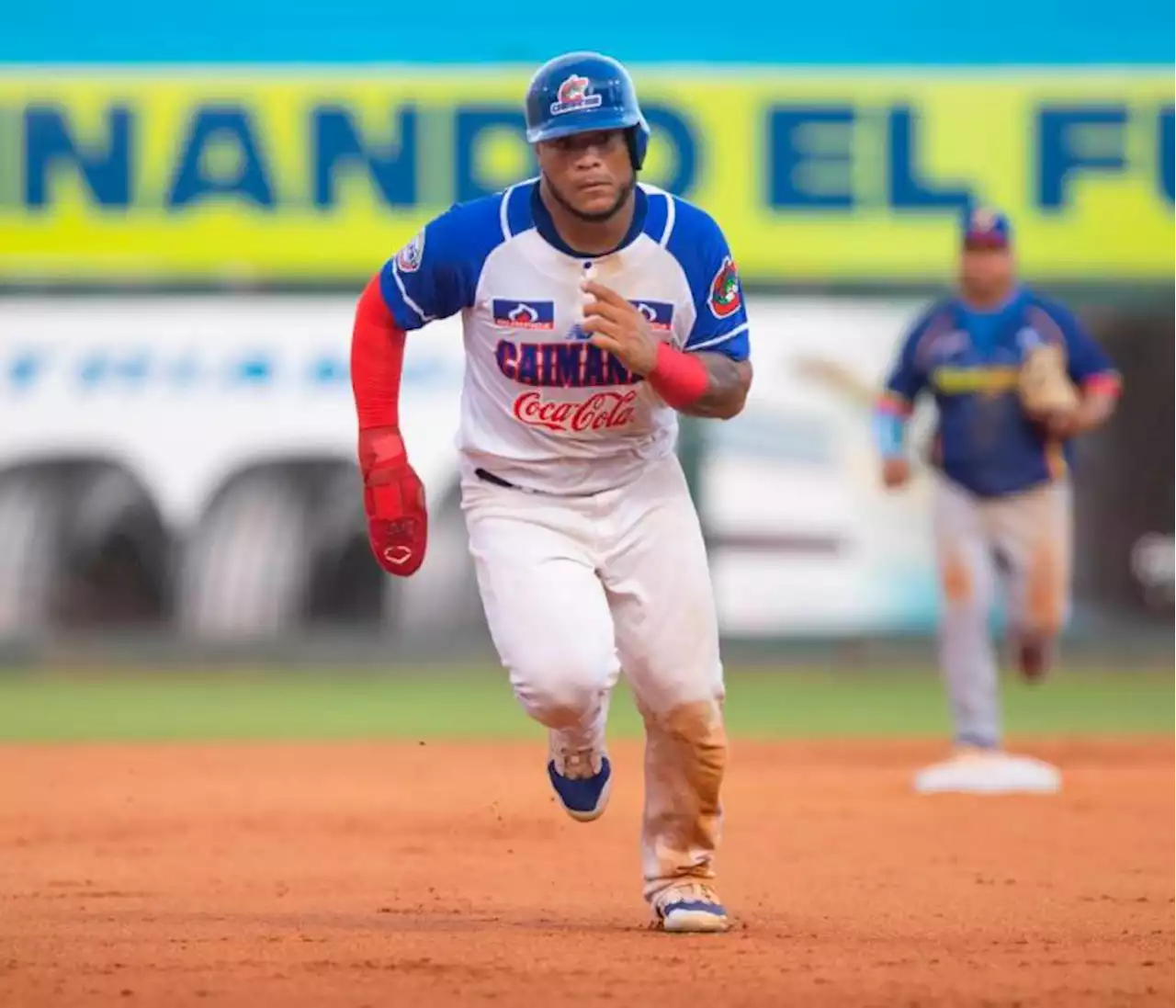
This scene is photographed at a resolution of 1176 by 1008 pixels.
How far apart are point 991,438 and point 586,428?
4.56 metres

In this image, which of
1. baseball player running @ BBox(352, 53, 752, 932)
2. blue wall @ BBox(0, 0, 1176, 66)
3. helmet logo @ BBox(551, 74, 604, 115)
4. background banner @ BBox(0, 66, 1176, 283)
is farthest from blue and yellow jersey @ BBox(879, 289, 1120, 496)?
blue wall @ BBox(0, 0, 1176, 66)

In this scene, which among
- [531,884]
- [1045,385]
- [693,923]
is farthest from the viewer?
[1045,385]

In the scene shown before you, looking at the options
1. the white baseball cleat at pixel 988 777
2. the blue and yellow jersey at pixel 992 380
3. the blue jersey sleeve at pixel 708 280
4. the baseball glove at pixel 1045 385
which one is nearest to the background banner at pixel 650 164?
the blue and yellow jersey at pixel 992 380

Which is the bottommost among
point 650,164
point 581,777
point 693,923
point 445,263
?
point 693,923

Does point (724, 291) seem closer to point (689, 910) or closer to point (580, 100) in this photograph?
point (580, 100)

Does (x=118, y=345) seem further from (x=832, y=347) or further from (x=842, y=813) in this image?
(x=842, y=813)

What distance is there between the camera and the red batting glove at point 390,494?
6273mm

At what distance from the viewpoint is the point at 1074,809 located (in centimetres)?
927

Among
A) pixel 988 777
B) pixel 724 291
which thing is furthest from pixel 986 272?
pixel 724 291

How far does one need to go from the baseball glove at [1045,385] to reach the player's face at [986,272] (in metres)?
0.31

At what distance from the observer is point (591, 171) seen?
589 cm

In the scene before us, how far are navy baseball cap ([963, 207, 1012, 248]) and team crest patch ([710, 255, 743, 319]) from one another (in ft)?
14.3

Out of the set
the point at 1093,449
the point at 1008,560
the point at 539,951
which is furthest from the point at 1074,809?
the point at 1093,449

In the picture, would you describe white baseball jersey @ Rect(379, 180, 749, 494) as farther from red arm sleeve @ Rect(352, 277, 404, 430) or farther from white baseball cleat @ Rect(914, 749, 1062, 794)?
white baseball cleat @ Rect(914, 749, 1062, 794)
